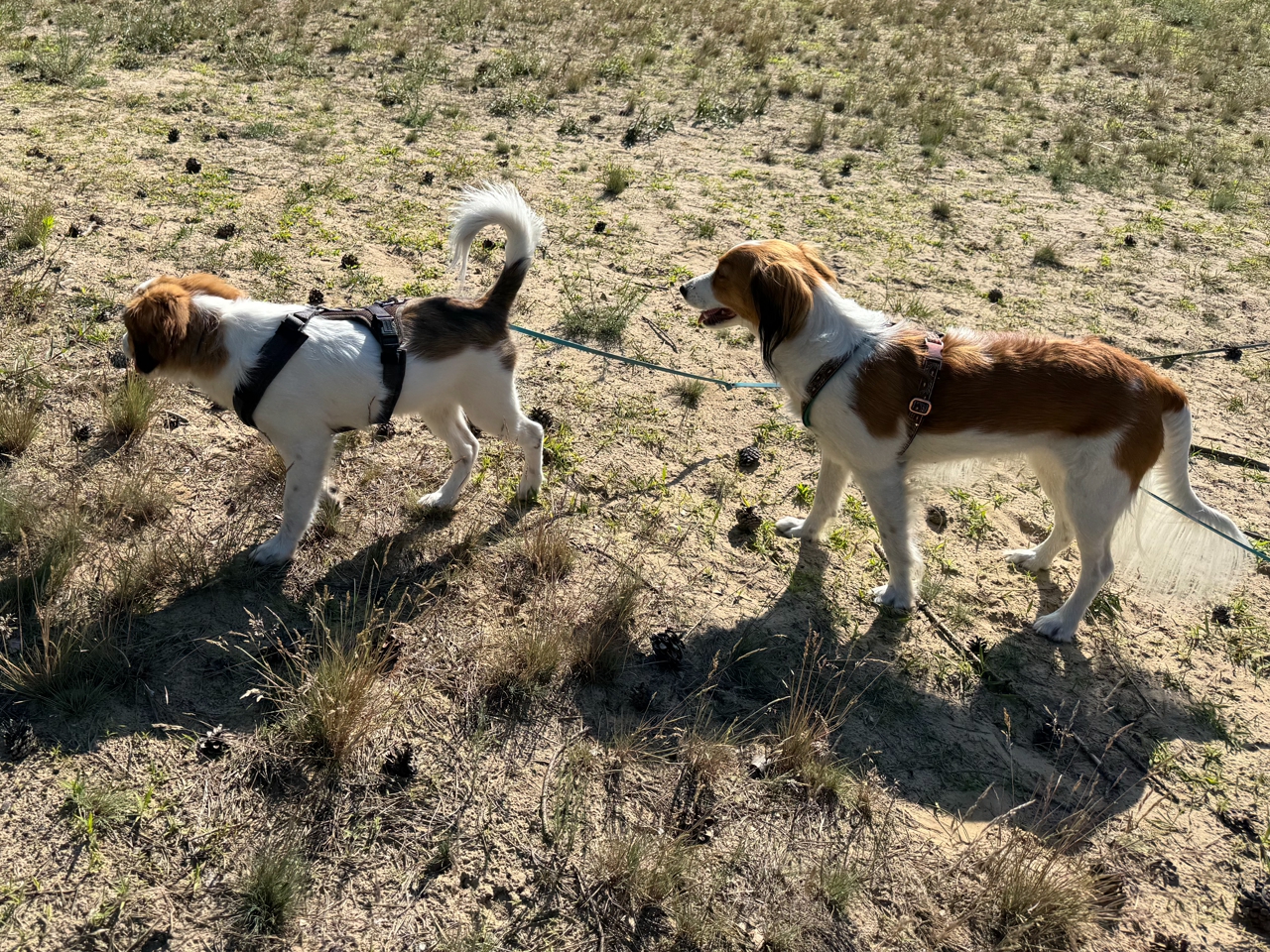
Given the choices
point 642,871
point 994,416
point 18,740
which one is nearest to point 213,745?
point 18,740

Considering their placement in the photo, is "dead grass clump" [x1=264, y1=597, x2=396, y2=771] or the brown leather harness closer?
"dead grass clump" [x1=264, y1=597, x2=396, y2=771]

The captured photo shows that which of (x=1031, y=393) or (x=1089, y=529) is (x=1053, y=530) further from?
(x=1031, y=393)

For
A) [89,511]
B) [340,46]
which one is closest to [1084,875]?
[89,511]

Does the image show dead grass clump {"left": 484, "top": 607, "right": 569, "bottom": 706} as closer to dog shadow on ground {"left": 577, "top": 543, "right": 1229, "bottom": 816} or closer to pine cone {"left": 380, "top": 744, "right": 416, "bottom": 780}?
dog shadow on ground {"left": 577, "top": 543, "right": 1229, "bottom": 816}

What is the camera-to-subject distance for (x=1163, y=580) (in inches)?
164

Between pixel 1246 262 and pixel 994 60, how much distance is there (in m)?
6.96

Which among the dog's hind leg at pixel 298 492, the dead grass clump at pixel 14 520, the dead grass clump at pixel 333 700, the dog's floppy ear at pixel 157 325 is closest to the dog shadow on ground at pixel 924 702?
the dead grass clump at pixel 333 700

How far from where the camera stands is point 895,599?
419 centimetres

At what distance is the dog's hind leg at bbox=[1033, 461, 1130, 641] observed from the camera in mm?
3830

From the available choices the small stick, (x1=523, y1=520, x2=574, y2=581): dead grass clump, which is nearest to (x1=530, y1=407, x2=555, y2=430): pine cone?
(x1=523, y1=520, x2=574, y2=581): dead grass clump

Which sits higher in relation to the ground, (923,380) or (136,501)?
(923,380)

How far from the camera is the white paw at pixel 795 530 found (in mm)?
4566

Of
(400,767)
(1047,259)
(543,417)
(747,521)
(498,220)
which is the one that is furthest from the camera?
(1047,259)

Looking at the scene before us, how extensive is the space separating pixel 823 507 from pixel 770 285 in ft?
4.28
